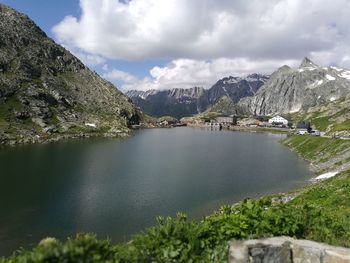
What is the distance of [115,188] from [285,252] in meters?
68.6

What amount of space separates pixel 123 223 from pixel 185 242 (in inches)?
1619

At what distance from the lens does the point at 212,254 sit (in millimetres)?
15656

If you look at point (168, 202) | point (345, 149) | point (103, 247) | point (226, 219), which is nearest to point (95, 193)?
point (168, 202)

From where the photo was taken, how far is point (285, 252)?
14719mm

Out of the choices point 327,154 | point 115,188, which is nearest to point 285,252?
point 115,188

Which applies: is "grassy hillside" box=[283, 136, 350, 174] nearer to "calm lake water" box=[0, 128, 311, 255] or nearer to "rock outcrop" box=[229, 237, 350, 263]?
"calm lake water" box=[0, 128, 311, 255]

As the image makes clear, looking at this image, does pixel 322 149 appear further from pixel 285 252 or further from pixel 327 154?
pixel 285 252

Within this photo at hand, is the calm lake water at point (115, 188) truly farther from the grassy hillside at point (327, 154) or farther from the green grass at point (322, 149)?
the green grass at point (322, 149)

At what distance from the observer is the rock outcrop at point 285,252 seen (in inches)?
563

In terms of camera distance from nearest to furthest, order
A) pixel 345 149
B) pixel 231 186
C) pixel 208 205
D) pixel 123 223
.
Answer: pixel 123 223, pixel 208 205, pixel 231 186, pixel 345 149

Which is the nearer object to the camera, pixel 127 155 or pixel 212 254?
pixel 212 254

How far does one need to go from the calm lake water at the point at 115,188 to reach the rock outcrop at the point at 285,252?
28.4m

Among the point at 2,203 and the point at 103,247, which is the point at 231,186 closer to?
the point at 2,203

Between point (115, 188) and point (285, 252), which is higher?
point (285, 252)
